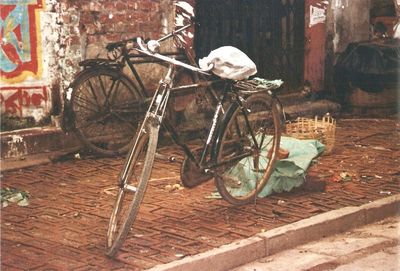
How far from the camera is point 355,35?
12.2 metres

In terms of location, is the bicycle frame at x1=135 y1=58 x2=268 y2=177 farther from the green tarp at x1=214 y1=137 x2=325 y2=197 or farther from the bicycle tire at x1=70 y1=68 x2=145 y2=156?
the bicycle tire at x1=70 y1=68 x2=145 y2=156

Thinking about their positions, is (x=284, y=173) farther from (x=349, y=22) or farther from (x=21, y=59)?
(x=349, y=22)

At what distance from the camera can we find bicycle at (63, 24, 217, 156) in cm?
783

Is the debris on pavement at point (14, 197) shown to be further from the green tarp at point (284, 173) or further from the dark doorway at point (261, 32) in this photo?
the dark doorway at point (261, 32)

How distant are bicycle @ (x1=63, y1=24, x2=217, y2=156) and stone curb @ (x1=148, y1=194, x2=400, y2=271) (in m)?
2.62

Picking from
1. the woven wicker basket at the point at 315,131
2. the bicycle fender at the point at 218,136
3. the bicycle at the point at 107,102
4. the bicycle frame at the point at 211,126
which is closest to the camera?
the bicycle frame at the point at 211,126

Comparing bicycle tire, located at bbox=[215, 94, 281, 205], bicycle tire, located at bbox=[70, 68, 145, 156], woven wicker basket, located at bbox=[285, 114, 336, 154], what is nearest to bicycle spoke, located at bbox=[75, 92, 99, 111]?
bicycle tire, located at bbox=[70, 68, 145, 156]

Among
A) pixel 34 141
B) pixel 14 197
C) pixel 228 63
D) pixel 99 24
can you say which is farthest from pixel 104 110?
pixel 228 63

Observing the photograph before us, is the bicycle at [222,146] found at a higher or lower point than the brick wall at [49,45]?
lower

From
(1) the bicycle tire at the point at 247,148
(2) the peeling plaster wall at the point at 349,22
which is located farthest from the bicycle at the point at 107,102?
(2) the peeling plaster wall at the point at 349,22

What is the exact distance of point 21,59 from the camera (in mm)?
7891

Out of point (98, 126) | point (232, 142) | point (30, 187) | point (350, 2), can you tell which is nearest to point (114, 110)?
point (98, 126)

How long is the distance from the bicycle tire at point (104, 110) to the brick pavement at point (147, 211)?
0.28 meters

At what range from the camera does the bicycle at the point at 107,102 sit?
783cm
